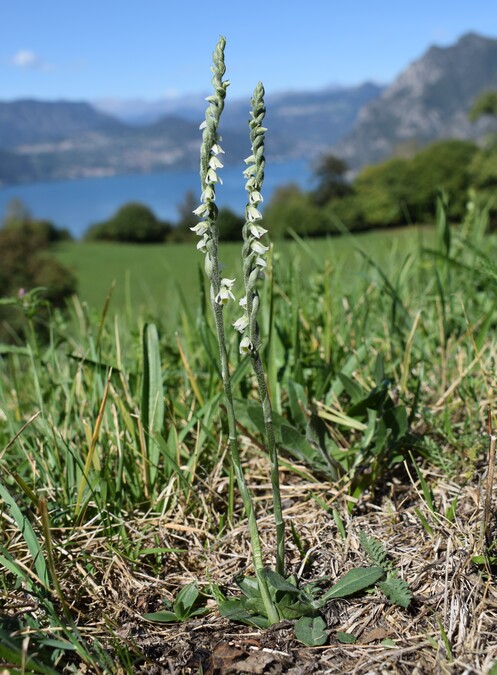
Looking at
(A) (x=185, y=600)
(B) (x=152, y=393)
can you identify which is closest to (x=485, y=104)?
(B) (x=152, y=393)

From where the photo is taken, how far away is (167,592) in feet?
6.77

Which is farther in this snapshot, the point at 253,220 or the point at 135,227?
the point at 135,227

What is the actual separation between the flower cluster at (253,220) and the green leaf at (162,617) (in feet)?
3.06

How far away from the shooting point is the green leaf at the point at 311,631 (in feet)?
5.63

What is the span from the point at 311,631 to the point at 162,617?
1.55 feet

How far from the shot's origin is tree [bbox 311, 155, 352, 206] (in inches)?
3465

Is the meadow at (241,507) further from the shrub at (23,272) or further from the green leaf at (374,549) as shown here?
the shrub at (23,272)

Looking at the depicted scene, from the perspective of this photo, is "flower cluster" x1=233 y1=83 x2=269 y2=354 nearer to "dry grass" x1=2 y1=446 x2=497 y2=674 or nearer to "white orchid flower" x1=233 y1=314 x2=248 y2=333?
"white orchid flower" x1=233 y1=314 x2=248 y2=333

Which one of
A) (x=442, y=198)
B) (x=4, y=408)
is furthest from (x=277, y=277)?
(x=4, y=408)

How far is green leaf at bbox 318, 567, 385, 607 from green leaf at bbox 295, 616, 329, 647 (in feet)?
0.18

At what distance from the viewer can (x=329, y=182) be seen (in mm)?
89812

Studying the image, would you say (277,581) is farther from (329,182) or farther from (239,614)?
(329,182)

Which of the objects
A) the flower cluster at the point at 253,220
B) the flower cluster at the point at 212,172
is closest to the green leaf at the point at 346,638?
the flower cluster at the point at 253,220

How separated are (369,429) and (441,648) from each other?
0.91 m
